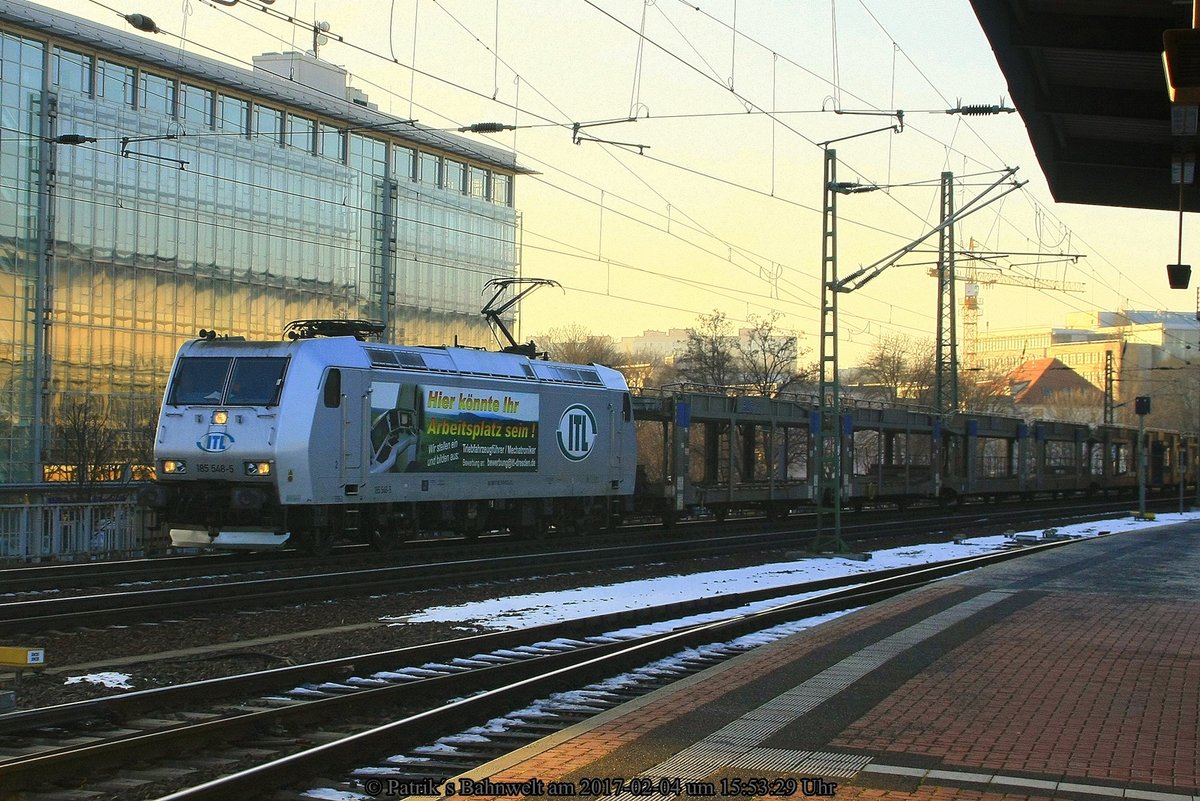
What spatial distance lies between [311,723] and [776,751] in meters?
3.28

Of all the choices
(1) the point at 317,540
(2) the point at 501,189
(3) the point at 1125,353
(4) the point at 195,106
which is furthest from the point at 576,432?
(3) the point at 1125,353

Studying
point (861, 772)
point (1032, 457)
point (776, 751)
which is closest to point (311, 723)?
point (776, 751)

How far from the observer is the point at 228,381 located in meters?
20.3

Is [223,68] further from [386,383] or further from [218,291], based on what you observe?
[386,383]

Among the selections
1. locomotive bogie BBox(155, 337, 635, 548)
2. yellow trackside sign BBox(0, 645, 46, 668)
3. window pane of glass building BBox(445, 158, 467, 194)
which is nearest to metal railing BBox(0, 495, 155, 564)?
locomotive bogie BBox(155, 337, 635, 548)

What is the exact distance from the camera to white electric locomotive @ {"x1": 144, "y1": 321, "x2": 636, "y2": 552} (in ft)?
64.7

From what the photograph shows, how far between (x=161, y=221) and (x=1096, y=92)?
151 feet

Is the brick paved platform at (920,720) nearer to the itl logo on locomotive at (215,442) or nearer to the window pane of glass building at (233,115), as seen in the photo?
the itl logo on locomotive at (215,442)

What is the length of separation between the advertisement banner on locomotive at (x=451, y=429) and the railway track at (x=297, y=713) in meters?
8.93

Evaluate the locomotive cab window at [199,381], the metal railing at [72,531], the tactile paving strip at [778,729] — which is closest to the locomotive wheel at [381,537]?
the locomotive cab window at [199,381]

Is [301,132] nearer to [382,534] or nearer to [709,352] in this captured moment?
[709,352]

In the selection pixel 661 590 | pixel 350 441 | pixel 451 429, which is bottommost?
pixel 661 590

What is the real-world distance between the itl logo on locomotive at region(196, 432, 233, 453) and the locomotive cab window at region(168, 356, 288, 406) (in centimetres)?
52

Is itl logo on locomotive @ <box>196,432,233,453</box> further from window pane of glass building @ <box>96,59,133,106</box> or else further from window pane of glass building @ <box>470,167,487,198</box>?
window pane of glass building @ <box>470,167,487,198</box>
